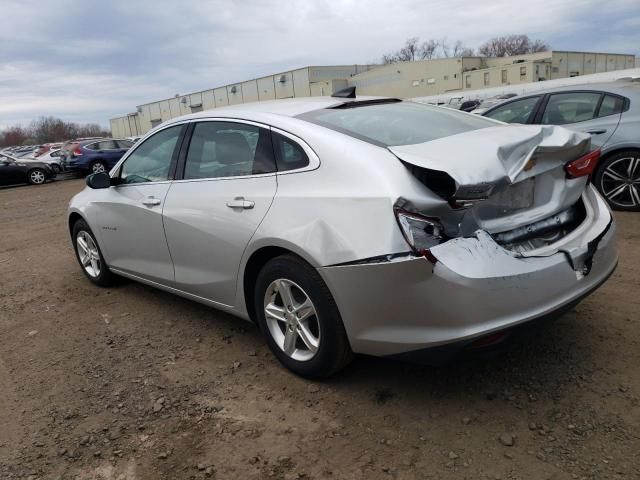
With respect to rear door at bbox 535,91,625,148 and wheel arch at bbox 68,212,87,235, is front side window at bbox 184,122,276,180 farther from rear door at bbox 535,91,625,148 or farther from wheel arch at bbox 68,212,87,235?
rear door at bbox 535,91,625,148

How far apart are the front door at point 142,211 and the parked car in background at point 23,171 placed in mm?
17072

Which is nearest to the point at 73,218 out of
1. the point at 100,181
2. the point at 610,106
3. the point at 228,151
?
the point at 100,181

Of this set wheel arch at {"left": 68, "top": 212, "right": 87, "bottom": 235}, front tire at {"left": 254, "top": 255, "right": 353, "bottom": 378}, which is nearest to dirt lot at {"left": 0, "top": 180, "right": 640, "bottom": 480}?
front tire at {"left": 254, "top": 255, "right": 353, "bottom": 378}

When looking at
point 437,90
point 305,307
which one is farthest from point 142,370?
point 437,90

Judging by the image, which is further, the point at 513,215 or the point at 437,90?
the point at 437,90

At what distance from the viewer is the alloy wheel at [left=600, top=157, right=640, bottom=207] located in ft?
19.7

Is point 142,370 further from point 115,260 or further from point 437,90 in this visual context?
point 437,90

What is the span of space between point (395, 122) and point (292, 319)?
51.4 inches

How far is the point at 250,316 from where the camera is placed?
330 cm

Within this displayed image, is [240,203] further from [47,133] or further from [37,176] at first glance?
[47,133]

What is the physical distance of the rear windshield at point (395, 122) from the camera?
288cm

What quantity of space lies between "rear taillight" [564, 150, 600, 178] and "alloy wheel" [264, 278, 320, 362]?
1.58 metres

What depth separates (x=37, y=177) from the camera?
64.7 feet

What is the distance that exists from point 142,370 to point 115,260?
151 cm
